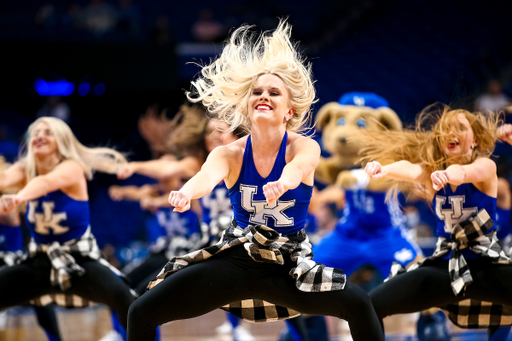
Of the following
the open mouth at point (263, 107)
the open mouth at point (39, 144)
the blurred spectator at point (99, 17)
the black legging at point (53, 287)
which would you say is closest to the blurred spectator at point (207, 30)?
the blurred spectator at point (99, 17)

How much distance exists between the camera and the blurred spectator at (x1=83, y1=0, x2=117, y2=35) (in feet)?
28.9

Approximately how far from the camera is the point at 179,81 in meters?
9.18

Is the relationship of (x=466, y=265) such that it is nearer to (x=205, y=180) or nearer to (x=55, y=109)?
(x=205, y=180)

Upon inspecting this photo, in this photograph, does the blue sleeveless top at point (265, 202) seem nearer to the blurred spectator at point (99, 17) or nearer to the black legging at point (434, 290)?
the black legging at point (434, 290)

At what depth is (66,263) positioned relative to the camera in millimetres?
3133

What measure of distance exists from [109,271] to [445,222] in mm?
1813

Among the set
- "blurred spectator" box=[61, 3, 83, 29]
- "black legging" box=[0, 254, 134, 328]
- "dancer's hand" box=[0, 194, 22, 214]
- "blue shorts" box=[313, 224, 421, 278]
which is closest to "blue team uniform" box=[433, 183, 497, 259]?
"blue shorts" box=[313, 224, 421, 278]

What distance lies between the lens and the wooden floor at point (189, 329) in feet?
16.0

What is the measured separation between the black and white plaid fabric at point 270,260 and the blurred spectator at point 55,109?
718 cm

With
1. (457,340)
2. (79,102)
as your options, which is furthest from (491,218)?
(79,102)

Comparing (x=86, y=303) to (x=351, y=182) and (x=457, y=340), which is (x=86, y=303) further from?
(x=457, y=340)

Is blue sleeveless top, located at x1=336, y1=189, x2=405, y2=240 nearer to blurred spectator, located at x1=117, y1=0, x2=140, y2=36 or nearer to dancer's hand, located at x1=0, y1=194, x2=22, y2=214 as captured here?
dancer's hand, located at x1=0, y1=194, x2=22, y2=214

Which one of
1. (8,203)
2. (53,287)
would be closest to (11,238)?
(53,287)

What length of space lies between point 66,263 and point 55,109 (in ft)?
21.2
